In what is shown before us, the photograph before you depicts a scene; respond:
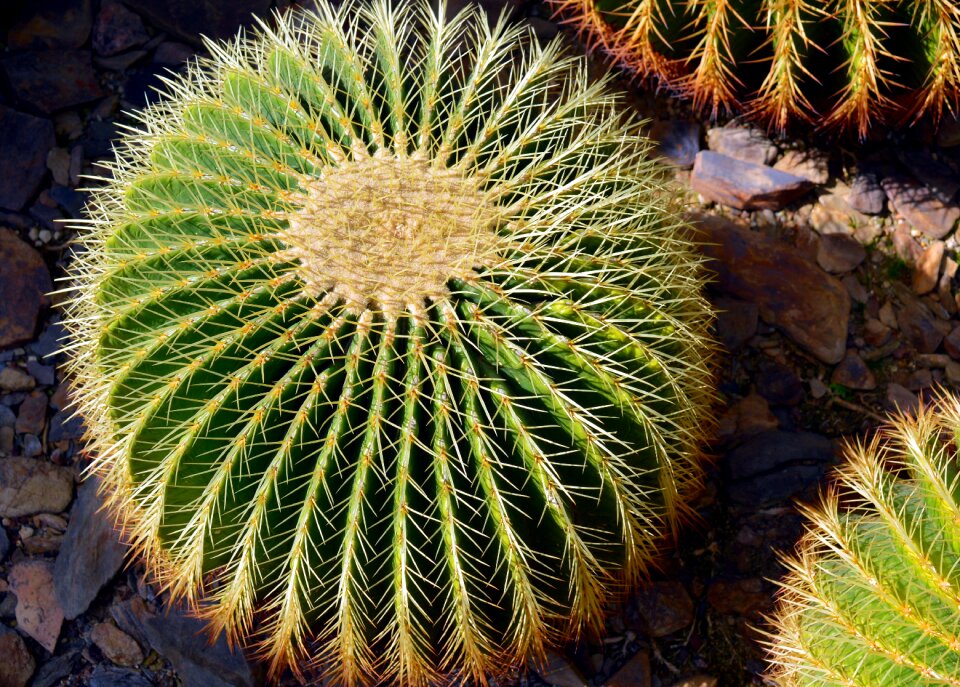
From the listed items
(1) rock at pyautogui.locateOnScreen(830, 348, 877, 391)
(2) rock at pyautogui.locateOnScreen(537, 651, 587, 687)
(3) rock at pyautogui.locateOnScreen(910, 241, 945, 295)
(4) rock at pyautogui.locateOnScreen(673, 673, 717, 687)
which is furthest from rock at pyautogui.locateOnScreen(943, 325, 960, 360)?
(2) rock at pyautogui.locateOnScreen(537, 651, 587, 687)

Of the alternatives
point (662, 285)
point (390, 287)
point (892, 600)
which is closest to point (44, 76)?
point (390, 287)

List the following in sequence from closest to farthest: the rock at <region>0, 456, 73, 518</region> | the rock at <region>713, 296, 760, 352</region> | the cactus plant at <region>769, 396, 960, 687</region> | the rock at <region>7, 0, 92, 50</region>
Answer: the cactus plant at <region>769, 396, 960, 687</region> < the rock at <region>0, 456, 73, 518</region> < the rock at <region>713, 296, 760, 352</region> < the rock at <region>7, 0, 92, 50</region>

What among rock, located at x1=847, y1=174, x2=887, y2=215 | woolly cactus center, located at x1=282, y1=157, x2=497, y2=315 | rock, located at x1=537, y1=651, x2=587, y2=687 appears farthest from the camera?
rock, located at x1=847, y1=174, x2=887, y2=215

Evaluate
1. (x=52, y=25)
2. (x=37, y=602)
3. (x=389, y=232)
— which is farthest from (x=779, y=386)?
(x=52, y=25)

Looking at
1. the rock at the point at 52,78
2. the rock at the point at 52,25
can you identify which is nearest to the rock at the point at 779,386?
the rock at the point at 52,78

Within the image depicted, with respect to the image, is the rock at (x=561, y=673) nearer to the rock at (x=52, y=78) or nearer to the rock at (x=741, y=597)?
the rock at (x=741, y=597)

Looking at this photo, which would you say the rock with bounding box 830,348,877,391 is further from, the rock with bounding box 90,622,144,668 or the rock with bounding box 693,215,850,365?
the rock with bounding box 90,622,144,668

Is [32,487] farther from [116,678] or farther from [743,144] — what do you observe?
[743,144]
